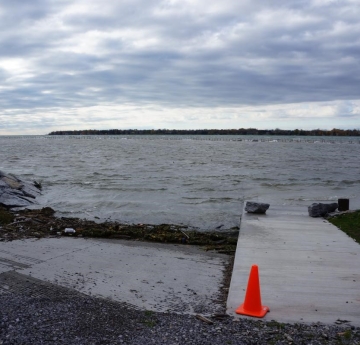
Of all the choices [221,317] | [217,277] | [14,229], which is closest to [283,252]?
[217,277]

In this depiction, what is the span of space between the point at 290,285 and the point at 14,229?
24.7 feet

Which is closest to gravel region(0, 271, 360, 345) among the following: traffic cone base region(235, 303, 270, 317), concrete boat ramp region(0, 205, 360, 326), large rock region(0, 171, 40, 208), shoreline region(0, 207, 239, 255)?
traffic cone base region(235, 303, 270, 317)

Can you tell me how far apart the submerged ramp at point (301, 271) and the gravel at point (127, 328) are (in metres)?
0.35

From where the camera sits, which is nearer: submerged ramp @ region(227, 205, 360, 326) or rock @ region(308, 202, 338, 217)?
submerged ramp @ region(227, 205, 360, 326)

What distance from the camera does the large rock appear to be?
16928mm

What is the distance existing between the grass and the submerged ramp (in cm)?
23

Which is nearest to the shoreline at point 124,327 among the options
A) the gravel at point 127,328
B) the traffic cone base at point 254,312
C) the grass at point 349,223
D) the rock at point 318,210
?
the gravel at point 127,328

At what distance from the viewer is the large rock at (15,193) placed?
666 inches

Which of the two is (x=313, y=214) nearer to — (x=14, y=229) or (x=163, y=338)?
(x=14, y=229)

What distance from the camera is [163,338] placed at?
4.75 m

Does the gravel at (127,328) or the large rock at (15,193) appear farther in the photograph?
the large rock at (15,193)

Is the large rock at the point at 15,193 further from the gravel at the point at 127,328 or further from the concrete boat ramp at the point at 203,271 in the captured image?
the gravel at the point at 127,328

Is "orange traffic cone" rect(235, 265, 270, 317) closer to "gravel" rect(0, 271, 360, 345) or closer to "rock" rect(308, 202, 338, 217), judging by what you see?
"gravel" rect(0, 271, 360, 345)

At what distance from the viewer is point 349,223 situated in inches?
458
